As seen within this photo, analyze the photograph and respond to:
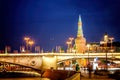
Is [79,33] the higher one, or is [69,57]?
[79,33]

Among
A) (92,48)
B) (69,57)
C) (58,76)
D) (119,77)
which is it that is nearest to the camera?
(119,77)

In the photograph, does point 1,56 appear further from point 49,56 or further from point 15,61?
point 49,56

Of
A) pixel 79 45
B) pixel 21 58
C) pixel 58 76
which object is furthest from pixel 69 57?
pixel 79 45

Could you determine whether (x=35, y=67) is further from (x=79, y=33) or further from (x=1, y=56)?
(x=79, y=33)

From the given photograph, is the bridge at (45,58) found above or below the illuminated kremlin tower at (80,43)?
below

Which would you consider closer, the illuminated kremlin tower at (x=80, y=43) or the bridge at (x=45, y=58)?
the bridge at (x=45, y=58)

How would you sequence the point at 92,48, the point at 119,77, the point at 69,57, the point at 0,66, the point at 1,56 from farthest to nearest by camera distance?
the point at 92,48
the point at 0,66
the point at 69,57
the point at 1,56
the point at 119,77

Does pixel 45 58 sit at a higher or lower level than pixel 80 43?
lower

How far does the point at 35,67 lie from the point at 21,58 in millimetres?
6776

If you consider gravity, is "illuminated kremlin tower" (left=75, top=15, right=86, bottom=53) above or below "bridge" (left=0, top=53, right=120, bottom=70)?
above

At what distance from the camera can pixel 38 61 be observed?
10669 centimetres

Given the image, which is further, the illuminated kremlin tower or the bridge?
the illuminated kremlin tower

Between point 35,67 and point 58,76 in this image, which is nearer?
point 58,76

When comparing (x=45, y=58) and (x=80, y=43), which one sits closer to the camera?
(x=45, y=58)
